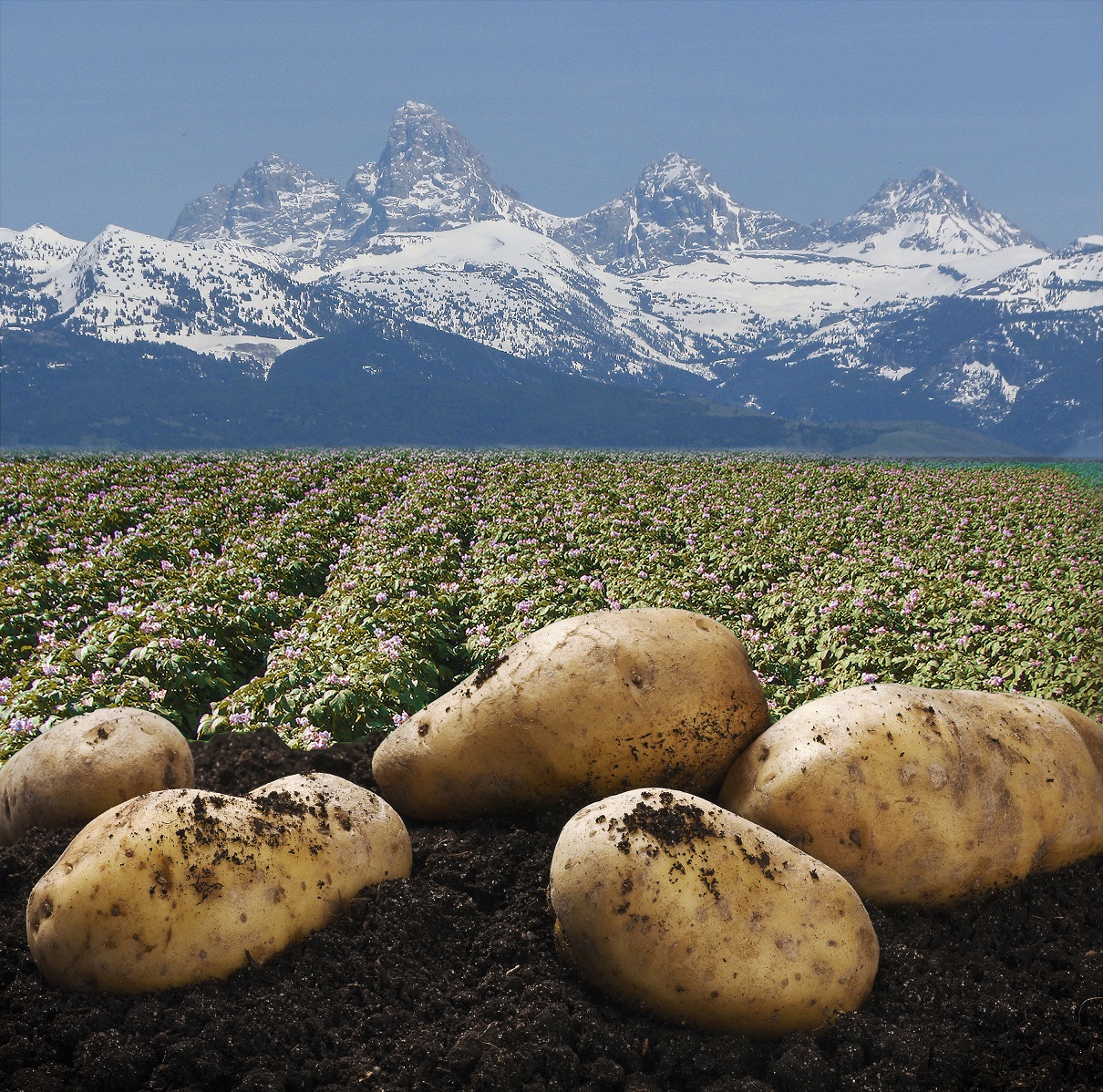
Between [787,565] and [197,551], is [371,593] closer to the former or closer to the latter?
[197,551]

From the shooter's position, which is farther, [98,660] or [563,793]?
[98,660]

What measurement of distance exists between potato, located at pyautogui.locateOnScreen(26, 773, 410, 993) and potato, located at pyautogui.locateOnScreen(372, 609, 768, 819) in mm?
863

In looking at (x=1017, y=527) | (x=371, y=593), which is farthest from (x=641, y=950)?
(x=1017, y=527)

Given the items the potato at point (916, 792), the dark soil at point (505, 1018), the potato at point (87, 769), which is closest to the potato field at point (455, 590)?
the potato at point (87, 769)

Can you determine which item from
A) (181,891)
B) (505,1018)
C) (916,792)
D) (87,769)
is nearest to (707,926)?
(505,1018)

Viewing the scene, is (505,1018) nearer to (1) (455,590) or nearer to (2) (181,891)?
(2) (181,891)

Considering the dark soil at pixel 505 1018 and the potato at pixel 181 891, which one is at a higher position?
the potato at pixel 181 891

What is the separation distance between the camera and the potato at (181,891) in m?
3.70

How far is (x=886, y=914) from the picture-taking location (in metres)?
4.36

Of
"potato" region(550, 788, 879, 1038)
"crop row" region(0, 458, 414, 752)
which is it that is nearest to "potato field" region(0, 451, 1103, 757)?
"crop row" region(0, 458, 414, 752)

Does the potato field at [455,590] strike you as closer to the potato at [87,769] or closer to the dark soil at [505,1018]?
the potato at [87,769]

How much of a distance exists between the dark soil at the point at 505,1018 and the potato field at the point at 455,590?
9.99 ft

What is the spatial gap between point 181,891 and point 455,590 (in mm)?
7755

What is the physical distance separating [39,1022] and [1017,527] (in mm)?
17723
